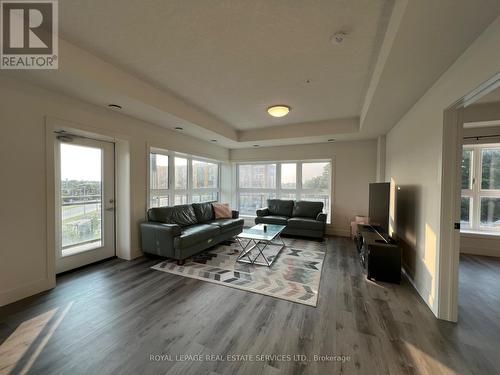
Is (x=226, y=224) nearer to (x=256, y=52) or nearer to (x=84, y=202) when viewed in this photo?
(x=84, y=202)

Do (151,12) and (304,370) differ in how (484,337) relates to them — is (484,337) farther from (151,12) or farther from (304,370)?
(151,12)

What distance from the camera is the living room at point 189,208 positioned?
155 centimetres

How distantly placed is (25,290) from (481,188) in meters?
7.31

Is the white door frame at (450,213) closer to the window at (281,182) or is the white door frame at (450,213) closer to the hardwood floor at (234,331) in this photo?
the hardwood floor at (234,331)

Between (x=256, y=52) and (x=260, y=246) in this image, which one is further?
(x=260, y=246)

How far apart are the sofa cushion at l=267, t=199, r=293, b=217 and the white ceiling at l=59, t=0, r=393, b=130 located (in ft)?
9.81

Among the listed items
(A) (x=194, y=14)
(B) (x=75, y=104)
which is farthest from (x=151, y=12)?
(B) (x=75, y=104)

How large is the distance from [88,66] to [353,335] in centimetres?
370

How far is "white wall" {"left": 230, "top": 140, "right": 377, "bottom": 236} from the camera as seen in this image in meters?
4.93

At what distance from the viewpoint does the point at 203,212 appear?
14.9 feet

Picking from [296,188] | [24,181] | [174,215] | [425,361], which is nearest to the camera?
[425,361]

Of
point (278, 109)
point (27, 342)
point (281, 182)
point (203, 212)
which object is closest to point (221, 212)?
point (203, 212)

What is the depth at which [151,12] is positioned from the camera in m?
1.60

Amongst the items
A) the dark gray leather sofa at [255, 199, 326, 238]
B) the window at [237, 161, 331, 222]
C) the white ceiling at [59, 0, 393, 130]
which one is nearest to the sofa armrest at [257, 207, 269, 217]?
the dark gray leather sofa at [255, 199, 326, 238]
